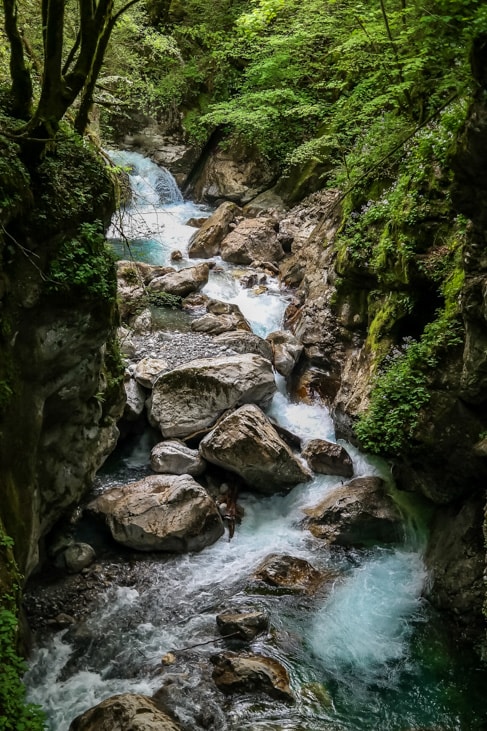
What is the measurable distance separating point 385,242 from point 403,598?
18.5 ft

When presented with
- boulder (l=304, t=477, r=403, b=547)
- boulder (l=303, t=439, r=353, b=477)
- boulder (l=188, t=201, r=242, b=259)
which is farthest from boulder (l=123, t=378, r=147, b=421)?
boulder (l=188, t=201, r=242, b=259)

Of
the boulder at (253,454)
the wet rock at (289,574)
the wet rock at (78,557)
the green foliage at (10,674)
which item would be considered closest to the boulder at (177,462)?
the boulder at (253,454)

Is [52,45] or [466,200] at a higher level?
[52,45]

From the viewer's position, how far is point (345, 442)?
1012 cm

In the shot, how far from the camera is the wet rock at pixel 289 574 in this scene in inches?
299

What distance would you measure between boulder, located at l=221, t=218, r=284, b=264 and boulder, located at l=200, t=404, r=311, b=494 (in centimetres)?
799

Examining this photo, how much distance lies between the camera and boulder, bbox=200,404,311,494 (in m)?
9.00

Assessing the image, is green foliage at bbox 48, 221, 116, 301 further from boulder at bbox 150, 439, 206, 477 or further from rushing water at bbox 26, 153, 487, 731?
boulder at bbox 150, 439, 206, 477

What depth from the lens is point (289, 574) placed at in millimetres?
7750

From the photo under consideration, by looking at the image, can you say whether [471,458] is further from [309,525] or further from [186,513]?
[186,513]

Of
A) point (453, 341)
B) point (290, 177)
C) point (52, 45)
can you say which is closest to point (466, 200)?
point (453, 341)

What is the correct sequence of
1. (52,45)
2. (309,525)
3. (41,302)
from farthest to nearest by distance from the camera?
(309,525) → (41,302) → (52,45)

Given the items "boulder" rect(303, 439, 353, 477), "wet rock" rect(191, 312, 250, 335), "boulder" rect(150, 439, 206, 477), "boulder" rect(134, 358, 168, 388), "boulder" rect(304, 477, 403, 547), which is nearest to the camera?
"boulder" rect(304, 477, 403, 547)

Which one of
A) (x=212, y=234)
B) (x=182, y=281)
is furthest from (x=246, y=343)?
(x=212, y=234)
